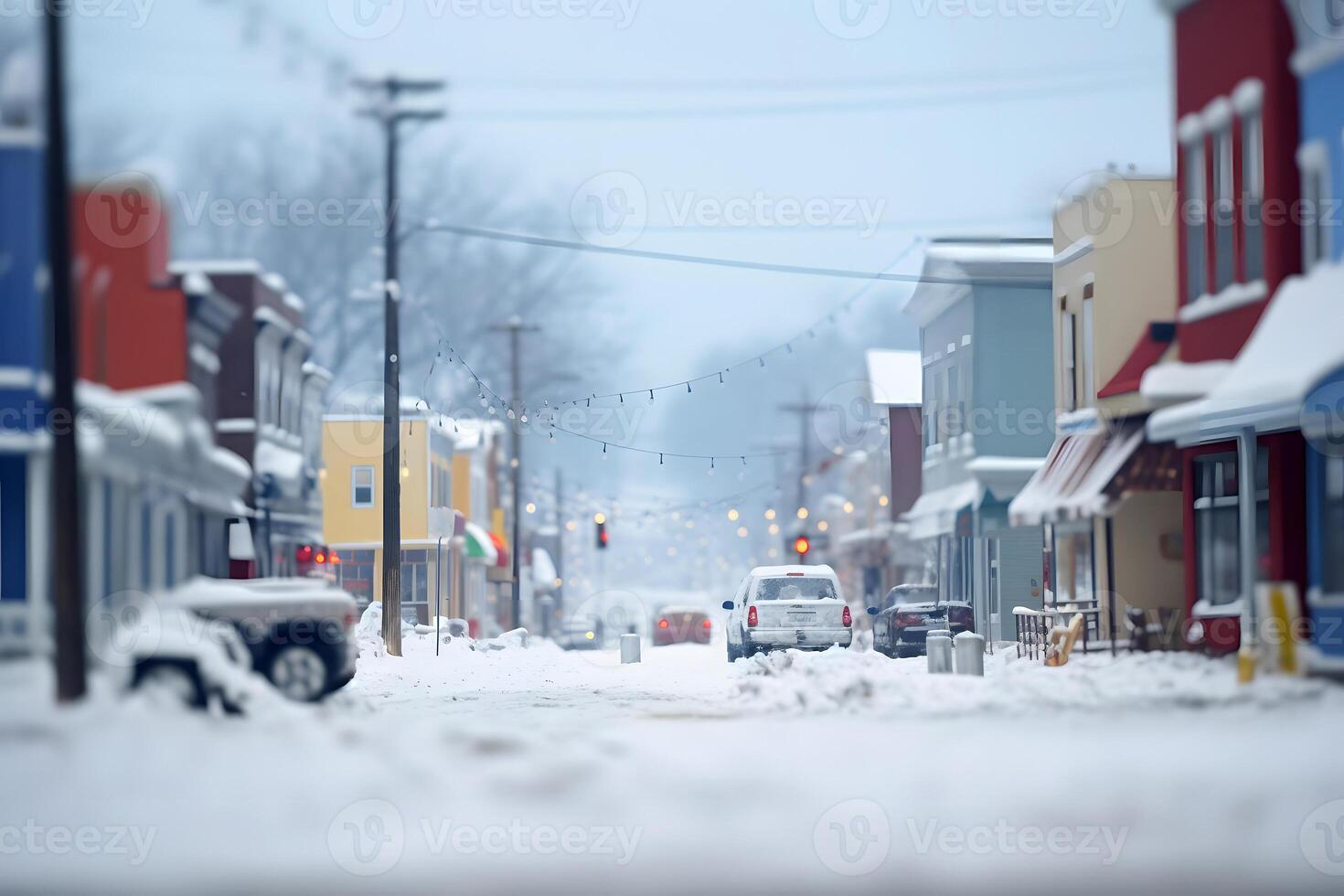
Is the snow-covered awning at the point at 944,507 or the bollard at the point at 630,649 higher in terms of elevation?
the snow-covered awning at the point at 944,507

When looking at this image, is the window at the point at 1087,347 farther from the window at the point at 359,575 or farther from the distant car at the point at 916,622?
the window at the point at 359,575

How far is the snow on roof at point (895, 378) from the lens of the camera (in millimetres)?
37219

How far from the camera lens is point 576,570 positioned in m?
141

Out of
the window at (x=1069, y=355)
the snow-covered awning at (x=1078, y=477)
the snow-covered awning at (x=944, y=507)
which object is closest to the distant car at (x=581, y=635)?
the snow-covered awning at (x=944, y=507)

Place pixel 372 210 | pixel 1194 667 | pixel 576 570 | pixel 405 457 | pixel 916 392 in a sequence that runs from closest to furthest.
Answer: pixel 1194 667
pixel 372 210
pixel 405 457
pixel 916 392
pixel 576 570

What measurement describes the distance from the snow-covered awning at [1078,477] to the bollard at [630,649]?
33.5 feet

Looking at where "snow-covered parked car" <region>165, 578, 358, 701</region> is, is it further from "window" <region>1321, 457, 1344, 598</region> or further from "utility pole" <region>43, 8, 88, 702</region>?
"window" <region>1321, 457, 1344, 598</region>

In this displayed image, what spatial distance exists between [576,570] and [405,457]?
11002cm

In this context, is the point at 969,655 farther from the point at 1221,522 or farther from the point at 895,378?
the point at 895,378

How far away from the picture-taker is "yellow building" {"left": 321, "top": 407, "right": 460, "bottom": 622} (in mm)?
23969

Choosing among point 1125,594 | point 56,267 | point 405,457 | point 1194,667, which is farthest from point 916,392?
point 56,267

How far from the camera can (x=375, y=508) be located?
25906mm

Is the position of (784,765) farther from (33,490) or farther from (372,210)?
(372,210)

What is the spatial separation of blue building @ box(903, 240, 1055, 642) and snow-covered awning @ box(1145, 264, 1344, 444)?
8923 mm
